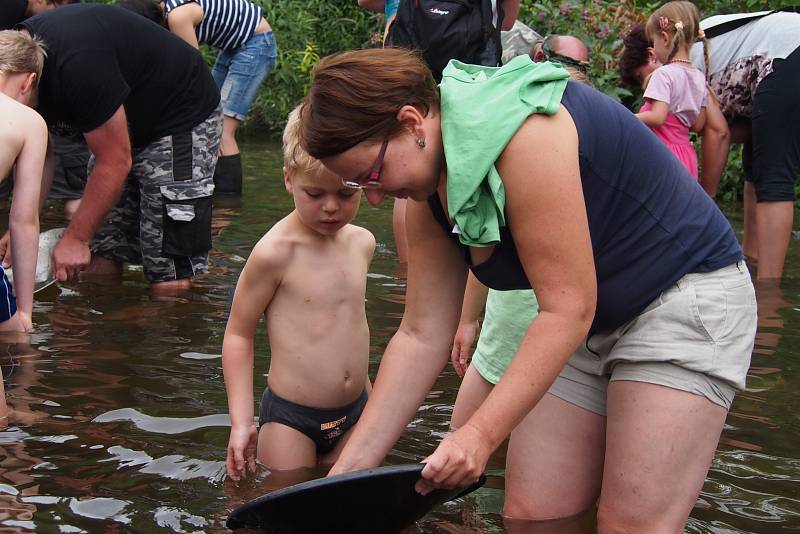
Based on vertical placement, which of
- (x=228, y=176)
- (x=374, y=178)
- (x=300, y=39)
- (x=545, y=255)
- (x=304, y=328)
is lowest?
(x=228, y=176)

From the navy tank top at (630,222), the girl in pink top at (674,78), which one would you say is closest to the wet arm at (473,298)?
the navy tank top at (630,222)

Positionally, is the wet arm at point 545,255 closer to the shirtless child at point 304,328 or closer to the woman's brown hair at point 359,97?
the woman's brown hair at point 359,97

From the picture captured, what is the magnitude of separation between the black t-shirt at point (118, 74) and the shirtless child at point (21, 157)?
27 centimetres

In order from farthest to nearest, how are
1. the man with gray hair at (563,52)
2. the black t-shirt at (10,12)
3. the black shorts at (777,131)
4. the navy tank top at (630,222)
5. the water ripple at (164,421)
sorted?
the black shorts at (777,131), the black t-shirt at (10,12), the man with gray hair at (563,52), the water ripple at (164,421), the navy tank top at (630,222)

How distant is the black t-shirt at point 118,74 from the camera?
4902 mm

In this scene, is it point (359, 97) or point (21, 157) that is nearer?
point (359, 97)

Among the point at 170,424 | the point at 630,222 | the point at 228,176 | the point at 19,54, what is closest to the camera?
the point at 630,222

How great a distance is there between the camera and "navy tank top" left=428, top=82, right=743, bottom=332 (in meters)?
2.53

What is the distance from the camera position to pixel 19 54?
446cm

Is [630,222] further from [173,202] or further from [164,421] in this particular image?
[173,202]

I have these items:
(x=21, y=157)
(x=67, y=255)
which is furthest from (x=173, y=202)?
(x=21, y=157)

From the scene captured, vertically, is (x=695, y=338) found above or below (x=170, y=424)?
above

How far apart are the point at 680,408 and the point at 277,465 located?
1.44 meters

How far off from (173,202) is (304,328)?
88.6 inches
